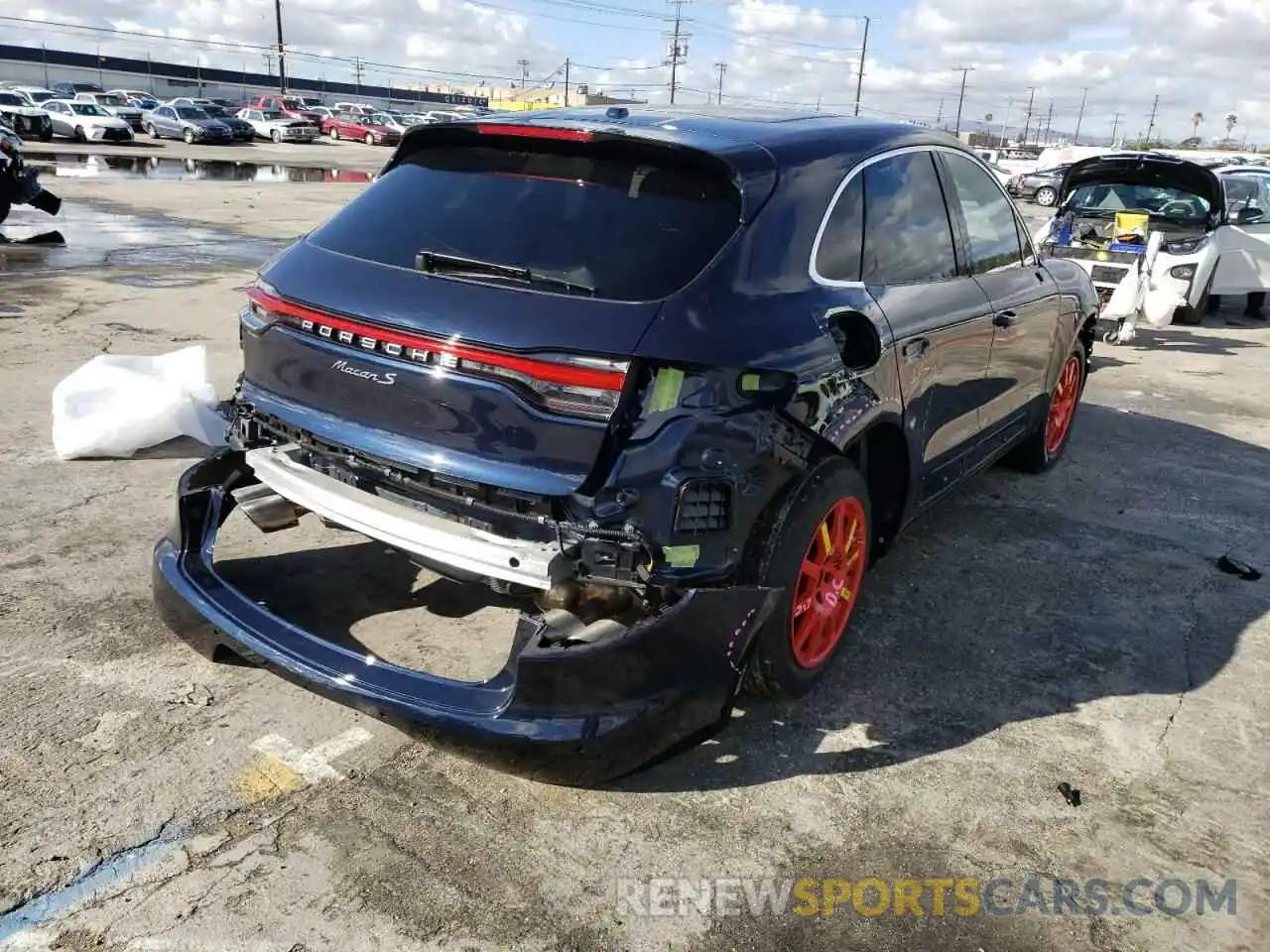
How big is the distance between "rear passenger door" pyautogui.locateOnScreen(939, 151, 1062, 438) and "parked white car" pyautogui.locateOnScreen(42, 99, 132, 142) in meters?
40.4

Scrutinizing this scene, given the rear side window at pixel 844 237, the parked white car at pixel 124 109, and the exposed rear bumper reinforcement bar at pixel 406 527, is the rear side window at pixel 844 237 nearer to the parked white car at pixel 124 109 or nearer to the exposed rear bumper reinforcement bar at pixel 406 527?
the exposed rear bumper reinforcement bar at pixel 406 527

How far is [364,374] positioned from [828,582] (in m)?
1.64

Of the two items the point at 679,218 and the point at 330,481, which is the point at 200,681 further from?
the point at 679,218

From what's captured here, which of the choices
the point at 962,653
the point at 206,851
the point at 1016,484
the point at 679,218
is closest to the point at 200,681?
the point at 206,851

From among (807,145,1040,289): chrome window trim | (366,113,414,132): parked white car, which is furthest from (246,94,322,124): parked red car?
(807,145,1040,289): chrome window trim

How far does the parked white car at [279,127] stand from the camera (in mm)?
Result: 45219

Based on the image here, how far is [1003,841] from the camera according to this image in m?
2.75

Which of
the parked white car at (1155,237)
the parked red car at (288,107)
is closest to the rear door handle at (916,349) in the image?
the parked white car at (1155,237)

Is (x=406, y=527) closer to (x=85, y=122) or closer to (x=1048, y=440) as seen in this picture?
(x=1048, y=440)

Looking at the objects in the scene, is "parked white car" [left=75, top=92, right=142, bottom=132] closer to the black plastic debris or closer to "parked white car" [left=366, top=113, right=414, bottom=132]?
"parked white car" [left=366, top=113, right=414, bottom=132]

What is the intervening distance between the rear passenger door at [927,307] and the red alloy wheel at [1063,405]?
1.76 meters

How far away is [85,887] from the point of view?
7.86ft

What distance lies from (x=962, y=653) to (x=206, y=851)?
2.63 meters

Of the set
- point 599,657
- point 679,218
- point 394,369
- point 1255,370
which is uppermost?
point 679,218
